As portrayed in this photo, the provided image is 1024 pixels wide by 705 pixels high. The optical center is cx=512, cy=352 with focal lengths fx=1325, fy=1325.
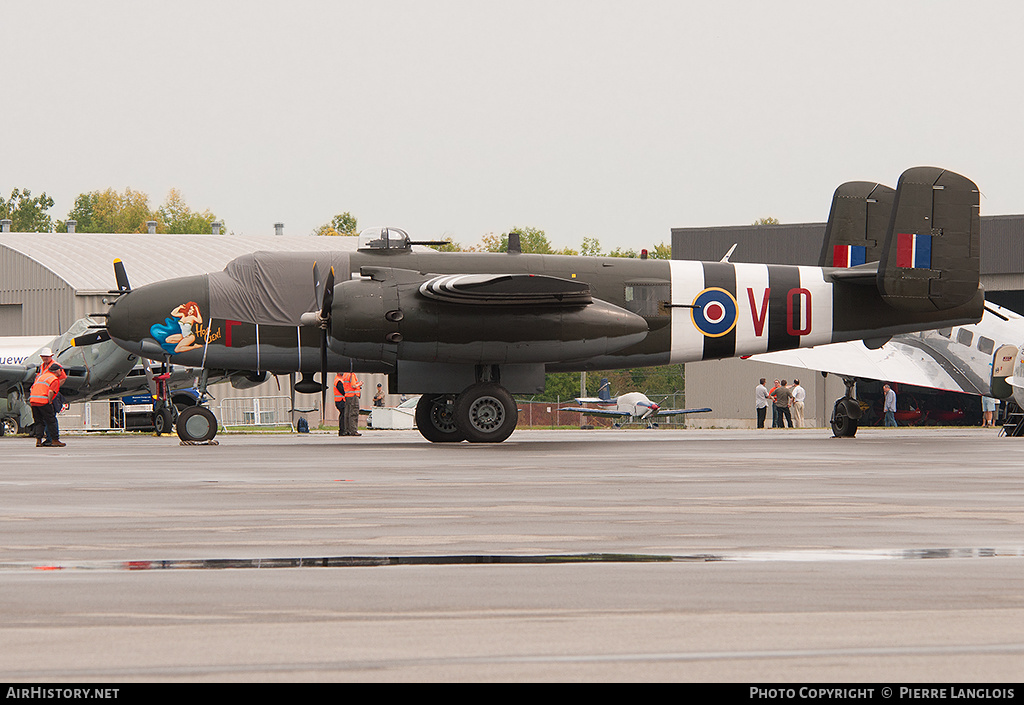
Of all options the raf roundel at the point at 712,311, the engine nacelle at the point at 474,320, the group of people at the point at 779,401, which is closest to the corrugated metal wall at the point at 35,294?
the group of people at the point at 779,401

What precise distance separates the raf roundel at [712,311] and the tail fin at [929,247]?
3253 millimetres

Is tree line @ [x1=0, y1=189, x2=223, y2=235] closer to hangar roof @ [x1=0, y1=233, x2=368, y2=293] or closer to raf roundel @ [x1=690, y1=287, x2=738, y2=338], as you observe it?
hangar roof @ [x1=0, y1=233, x2=368, y2=293]

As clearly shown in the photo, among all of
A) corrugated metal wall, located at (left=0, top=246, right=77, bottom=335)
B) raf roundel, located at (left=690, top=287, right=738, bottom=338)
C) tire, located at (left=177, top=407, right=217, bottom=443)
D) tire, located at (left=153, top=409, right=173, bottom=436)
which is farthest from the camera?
corrugated metal wall, located at (left=0, top=246, right=77, bottom=335)

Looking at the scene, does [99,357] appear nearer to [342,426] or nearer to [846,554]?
[342,426]

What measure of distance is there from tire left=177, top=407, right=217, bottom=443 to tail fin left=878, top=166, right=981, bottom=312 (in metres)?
13.7

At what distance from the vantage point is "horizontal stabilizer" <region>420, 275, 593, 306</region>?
24016 mm

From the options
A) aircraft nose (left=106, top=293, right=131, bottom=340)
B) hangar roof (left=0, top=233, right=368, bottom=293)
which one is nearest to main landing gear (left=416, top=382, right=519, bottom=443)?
aircraft nose (left=106, top=293, right=131, bottom=340)

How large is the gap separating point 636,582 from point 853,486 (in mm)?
7709

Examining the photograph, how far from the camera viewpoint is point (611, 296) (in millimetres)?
26031

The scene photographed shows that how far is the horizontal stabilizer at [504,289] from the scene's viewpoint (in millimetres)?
24016

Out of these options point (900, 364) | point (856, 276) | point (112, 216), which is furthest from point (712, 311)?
A: point (112, 216)

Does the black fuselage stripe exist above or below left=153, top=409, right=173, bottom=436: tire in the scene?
above

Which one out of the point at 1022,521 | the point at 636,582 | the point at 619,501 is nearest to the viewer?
the point at 636,582

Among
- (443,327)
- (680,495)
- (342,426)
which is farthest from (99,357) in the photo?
(680,495)
